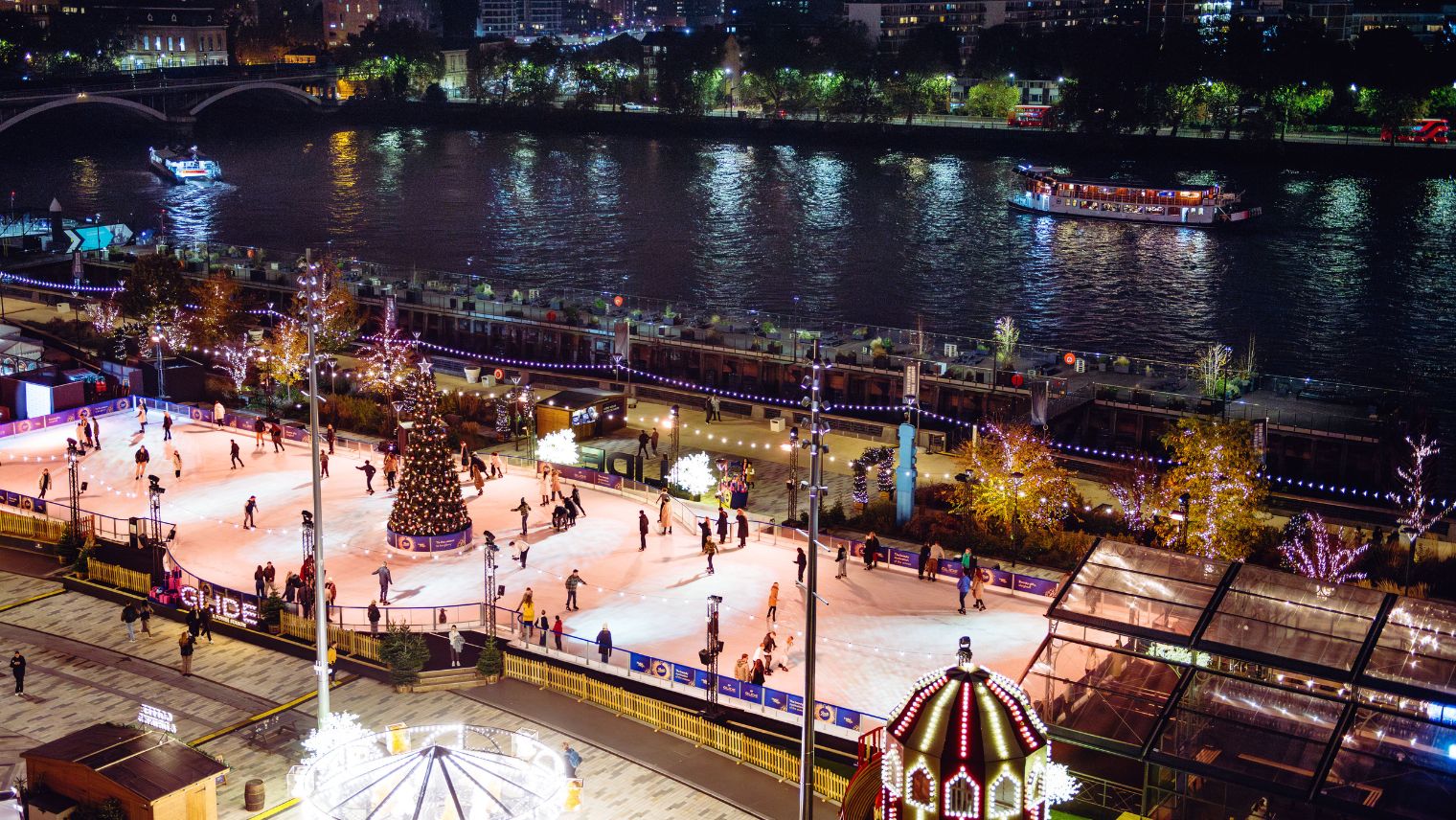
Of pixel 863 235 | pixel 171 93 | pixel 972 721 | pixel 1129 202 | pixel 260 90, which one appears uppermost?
pixel 260 90

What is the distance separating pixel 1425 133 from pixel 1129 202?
33032 millimetres

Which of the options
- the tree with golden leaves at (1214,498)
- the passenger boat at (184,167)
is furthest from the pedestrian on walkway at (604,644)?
the passenger boat at (184,167)

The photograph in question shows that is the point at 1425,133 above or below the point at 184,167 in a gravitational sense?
above

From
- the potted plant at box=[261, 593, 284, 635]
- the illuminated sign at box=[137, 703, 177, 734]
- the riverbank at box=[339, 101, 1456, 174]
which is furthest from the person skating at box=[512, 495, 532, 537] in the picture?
the riverbank at box=[339, 101, 1456, 174]

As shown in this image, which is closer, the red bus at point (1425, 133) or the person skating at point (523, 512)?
the person skating at point (523, 512)

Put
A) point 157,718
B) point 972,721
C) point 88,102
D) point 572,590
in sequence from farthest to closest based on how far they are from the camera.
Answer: point 88,102, point 572,590, point 157,718, point 972,721

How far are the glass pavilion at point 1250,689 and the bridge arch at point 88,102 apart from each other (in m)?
115

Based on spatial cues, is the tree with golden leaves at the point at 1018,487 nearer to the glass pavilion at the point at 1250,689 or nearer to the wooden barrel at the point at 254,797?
the glass pavilion at the point at 1250,689

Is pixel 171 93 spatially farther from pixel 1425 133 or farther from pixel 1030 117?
pixel 1425 133

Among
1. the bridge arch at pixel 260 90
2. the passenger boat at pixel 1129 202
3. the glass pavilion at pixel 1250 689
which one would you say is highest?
the bridge arch at pixel 260 90

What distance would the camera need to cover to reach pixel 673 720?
27.6 m

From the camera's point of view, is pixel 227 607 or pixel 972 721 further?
pixel 227 607

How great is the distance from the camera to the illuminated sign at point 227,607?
108 feet

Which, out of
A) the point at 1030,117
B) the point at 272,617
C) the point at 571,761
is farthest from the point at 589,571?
the point at 1030,117
